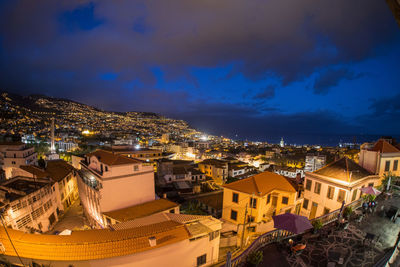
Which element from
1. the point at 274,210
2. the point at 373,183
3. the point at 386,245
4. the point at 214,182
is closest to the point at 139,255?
the point at 386,245

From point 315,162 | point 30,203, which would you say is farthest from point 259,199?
point 315,162

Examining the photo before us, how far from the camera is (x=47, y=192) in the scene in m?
18.9

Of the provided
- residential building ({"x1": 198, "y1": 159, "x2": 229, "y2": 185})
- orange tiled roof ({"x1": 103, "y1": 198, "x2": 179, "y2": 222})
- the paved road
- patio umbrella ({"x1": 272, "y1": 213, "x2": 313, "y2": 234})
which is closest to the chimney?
patio umbrella ({"x1": 272, "y1": 213, "x2": 313, "y2": 234})

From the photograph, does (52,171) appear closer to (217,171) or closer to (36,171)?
(36,171)

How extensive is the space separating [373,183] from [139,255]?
20.7 metres

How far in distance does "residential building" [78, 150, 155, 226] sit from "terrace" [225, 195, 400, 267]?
42.3ft

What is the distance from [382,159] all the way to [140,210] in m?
24.2

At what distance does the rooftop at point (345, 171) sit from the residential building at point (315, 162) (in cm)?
3743

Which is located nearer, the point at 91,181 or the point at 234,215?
the point at 234,215

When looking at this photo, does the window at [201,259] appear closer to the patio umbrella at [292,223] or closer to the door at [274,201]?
the patio umbrella at [292,223]

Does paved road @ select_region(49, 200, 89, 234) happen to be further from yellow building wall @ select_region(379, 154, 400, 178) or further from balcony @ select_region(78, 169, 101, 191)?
yellow building wall @ select_region(379, 154, 400, 178)

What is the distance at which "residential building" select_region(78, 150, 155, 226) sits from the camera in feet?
52.2

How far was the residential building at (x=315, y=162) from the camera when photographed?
49147mm

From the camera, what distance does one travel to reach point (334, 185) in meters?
15.5
